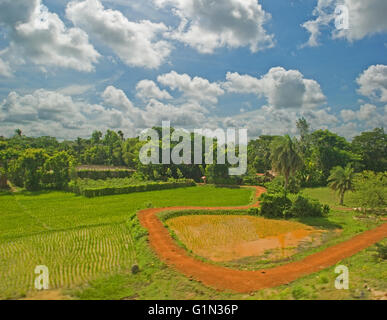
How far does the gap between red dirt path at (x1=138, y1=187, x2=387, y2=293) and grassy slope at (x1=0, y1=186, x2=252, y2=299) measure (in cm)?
216

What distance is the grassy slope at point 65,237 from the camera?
461 inches

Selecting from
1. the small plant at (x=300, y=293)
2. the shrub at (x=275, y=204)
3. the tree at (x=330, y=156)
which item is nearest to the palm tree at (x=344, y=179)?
the shrub at (x=275, y=204)

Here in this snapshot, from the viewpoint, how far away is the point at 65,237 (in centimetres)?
1714

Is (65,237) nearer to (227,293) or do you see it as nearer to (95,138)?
(227,293)

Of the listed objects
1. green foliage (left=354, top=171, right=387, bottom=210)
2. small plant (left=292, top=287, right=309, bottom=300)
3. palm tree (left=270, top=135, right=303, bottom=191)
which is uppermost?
palm tree (left=270, top=135, right=303, bottom=191)

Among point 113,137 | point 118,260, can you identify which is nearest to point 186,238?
point 118,260

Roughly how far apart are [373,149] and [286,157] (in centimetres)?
4353

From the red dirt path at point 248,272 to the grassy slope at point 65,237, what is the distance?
7.10 feet

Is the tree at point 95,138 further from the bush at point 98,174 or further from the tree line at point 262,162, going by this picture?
the bush at point 98,174

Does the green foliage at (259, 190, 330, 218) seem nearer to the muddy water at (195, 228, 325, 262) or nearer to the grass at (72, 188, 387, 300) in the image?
the muddy water at (195, 228, 325, 262)

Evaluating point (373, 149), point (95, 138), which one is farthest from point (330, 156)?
point (95, 138)

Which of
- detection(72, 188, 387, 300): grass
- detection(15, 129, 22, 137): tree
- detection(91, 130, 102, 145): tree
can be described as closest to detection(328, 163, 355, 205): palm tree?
detection(72, 188, 387, 300): grass

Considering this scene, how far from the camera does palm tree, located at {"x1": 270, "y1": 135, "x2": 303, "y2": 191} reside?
85.1 feet

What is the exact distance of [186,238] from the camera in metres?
17.3
